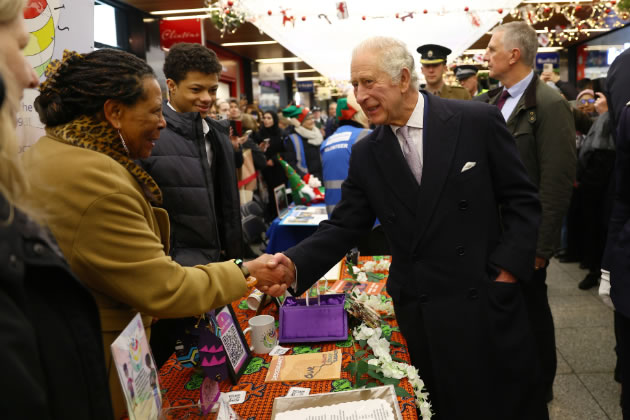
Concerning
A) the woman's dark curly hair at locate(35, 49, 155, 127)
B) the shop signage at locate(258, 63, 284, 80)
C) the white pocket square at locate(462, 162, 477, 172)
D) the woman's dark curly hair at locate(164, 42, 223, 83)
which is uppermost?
the shop signage at locate(258, 63, 284, 80)

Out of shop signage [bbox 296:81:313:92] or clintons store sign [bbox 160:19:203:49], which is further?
shop signage [bbox 296:81:313:92]

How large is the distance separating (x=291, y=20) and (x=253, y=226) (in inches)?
91.5

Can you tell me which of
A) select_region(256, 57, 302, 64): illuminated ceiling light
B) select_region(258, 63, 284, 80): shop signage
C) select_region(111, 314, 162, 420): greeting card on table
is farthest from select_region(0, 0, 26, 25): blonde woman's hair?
select_region(256, 57, 302, 64): illuminated ceiling light

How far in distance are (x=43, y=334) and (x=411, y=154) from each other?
4.80ft

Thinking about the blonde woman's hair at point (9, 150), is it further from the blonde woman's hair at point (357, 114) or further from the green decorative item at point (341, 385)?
the blonde woman's hair at point (357, 114)

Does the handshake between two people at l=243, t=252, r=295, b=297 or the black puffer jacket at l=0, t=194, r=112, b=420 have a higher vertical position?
the black puffer jacket at l=0, t=194, r=112, b=420

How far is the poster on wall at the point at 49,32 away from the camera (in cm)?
172

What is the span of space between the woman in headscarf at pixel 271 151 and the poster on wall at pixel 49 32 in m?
5.70

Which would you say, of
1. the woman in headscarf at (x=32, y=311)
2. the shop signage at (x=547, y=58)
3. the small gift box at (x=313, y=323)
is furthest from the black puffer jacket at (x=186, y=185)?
the shop signage at (x=547, y=58)

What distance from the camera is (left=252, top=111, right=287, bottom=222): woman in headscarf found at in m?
7.73

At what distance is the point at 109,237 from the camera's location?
1.15m

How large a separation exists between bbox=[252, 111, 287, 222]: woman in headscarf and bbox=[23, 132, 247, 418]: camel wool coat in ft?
20.7

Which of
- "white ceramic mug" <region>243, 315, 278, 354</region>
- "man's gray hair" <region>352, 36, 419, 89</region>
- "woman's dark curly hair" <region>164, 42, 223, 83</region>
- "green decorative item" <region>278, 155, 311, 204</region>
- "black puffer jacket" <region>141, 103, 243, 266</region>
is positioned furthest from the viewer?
"green decorative item" <region>278, 155, 311, 204</region>

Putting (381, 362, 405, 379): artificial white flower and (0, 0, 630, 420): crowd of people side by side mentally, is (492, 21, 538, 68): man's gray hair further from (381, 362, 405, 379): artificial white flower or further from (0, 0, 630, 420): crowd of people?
(381, 362, 405, 379): artificial white flower
